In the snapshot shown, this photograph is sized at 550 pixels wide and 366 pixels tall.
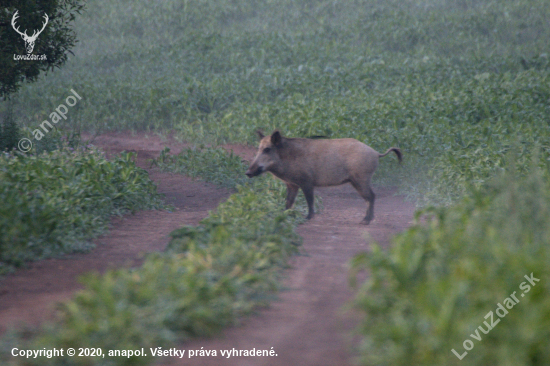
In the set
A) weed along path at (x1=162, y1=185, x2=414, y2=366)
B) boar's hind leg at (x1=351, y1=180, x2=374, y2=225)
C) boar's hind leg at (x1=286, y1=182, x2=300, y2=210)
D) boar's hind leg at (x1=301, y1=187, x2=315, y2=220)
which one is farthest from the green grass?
weed along path at (x1=162, y1=185, x2=414, y2=366)

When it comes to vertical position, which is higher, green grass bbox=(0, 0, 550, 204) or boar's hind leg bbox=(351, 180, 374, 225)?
green grass bbox=(0, 0, 550, 204)

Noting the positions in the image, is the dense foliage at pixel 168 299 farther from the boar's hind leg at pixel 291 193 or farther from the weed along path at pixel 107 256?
the boar's hind leg at pixel 291 193

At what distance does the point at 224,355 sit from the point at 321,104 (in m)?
10.2

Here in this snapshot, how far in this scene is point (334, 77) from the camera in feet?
53.7

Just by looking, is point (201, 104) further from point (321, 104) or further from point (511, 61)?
point (511, 61)

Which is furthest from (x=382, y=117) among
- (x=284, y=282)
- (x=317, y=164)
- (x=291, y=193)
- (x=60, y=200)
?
(x=284, y=282)

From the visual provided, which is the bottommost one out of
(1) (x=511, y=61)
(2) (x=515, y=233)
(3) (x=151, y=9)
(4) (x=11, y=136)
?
(2) (x=515, y=233)

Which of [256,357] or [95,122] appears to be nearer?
[256,357]

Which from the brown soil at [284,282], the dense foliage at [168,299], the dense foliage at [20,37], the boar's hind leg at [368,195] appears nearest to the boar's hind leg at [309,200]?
the brown soil at [284,282]

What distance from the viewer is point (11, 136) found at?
995cm

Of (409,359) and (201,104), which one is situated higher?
(201,104)

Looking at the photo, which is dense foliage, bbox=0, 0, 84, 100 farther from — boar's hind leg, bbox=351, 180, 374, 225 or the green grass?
boar's hind leg, bbox=351, 180, 374, 225

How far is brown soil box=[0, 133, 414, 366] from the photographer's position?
348 centimetres

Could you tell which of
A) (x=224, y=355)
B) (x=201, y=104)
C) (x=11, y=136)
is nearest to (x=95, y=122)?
(x=201, y=104)
